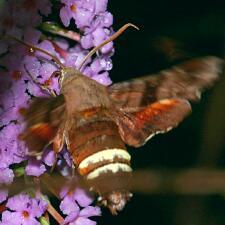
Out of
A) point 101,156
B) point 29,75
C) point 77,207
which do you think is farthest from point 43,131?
point 77,207

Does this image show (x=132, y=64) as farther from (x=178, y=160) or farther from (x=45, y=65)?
(x=45, y=65)

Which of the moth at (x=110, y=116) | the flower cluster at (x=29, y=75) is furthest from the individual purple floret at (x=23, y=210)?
the moth at (x=110, y=116)

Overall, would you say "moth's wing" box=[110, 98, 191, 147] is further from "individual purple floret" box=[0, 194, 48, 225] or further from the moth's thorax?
"individual purple floret" box=[0, 194, 48, 225]

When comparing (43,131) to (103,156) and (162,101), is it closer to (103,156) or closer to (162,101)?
(103,156)

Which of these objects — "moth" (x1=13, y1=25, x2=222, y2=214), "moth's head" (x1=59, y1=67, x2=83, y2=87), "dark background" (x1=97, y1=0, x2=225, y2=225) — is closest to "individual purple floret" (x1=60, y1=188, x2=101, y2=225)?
"moth" (x1=13, y1=25, x2=222, y2=214)

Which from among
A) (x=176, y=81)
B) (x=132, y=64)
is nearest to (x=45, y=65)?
(x=176, y=81)

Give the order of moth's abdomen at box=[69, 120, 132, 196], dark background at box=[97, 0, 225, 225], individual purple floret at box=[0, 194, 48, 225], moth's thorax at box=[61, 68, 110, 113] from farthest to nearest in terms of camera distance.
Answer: dark background at box=[97, 0, 225, 225]
individual purple floret at box=[0, 194, 48, 225]
moth's thorax at box=[61, 68, 110, 113]
moth's abdomen at box=[69, 120, 132, 196]
